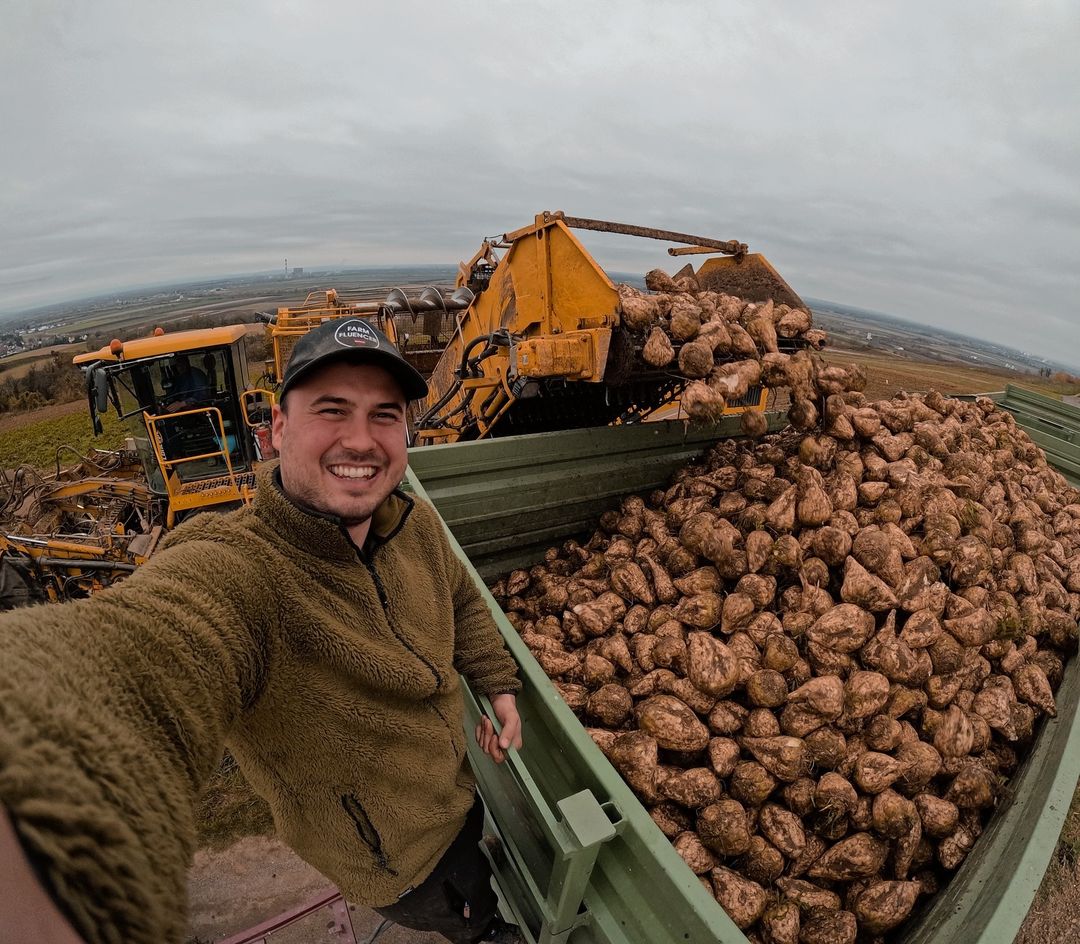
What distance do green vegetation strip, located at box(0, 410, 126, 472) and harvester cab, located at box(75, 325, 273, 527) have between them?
9679 mm

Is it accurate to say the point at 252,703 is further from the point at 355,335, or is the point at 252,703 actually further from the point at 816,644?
the point at 816,644

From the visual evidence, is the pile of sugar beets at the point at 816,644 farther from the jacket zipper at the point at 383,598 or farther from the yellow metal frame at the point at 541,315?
the jacket zipper at the point at 383,598

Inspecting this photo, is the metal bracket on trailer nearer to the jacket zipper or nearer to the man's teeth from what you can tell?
the jacket zipper

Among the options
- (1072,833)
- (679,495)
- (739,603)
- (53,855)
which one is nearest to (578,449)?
(679,495)

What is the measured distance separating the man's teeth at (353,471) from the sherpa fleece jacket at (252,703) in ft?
0.34

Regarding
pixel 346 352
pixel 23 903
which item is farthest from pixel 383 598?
pixel 23 903

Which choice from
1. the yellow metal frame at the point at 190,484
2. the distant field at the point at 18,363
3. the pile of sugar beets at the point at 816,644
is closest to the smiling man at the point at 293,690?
the pile of sugar beets at the point at 816,644

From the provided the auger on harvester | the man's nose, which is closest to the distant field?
the auger on harvester

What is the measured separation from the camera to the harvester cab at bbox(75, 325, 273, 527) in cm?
466

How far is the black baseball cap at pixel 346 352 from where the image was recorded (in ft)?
3.65

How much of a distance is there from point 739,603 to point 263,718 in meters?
1.77

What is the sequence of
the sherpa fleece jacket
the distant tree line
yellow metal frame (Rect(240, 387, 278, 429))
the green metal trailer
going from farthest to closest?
the distant tree line < yellow metal frame (Rect(240, 387, 278, 429)) < the green metal trailer < the sherpa fleece jacket

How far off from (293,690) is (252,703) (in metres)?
0.08

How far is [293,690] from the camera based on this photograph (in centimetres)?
110
